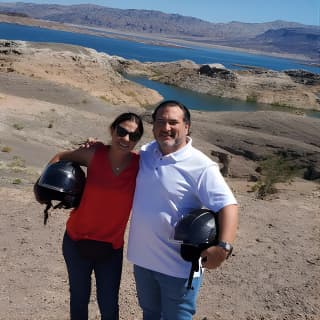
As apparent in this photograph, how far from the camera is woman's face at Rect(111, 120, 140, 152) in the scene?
405 cm

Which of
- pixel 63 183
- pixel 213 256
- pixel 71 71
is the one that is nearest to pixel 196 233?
pixel 213 256

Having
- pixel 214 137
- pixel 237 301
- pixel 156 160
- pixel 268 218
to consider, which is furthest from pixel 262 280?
pixel 214 137

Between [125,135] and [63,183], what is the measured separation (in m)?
0.60

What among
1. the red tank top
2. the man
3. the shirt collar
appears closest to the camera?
the man

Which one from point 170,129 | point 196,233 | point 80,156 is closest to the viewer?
point 196,233

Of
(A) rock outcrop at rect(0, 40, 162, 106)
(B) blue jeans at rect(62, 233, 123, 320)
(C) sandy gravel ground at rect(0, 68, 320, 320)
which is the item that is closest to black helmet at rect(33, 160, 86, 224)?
(B) blue jeans at rect(62, 233, 123, 320)

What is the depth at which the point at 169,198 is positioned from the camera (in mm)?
3695

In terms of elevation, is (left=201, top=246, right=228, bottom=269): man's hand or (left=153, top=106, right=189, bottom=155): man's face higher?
(left=153, top=106, right=189, bottom=155): man's face

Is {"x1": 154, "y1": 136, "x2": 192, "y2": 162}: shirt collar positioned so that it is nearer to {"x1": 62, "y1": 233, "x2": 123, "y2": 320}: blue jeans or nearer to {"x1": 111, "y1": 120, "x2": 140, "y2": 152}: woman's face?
{"x1": 111, "y1": 120, "x2": 140, "y2": 152}: woman's face

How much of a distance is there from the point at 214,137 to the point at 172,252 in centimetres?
2302

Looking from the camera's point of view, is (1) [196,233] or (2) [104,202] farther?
(2) [104,202]

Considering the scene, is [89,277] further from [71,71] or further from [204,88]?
[204,88]

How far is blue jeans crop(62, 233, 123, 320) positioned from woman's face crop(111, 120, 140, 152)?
82 centimetres

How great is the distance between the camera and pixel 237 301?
6.94 metres
